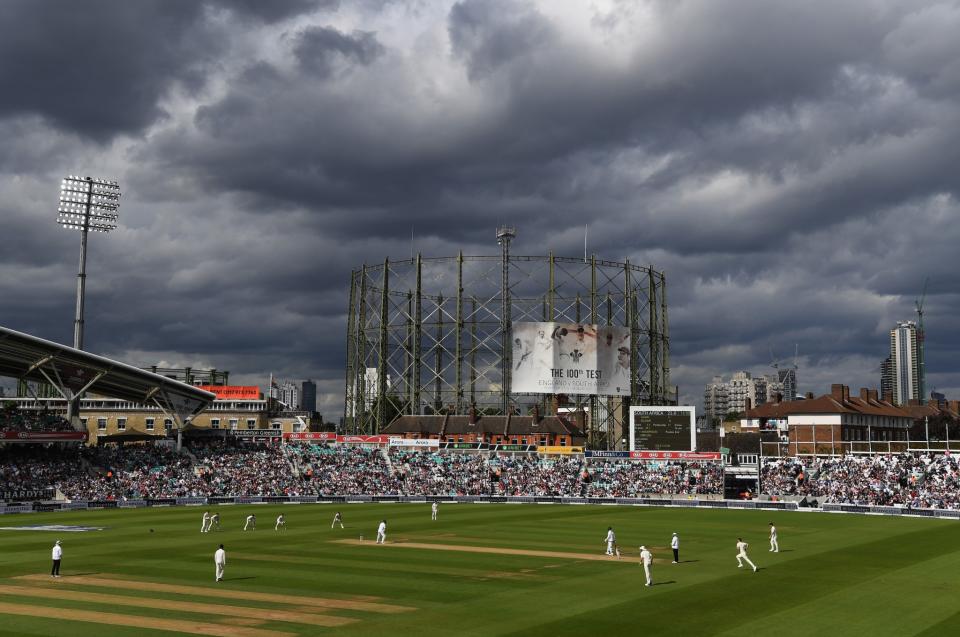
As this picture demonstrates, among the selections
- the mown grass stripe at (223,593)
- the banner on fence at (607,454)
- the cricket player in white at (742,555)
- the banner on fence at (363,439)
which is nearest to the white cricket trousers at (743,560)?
the cricket player in white at (742,555)

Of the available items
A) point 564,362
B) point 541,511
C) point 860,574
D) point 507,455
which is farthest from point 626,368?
point 860,574

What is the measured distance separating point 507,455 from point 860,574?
60.0 m

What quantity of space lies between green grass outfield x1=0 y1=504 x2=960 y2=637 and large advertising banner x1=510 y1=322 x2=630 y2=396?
44.5 meters

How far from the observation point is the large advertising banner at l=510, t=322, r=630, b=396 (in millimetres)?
99375

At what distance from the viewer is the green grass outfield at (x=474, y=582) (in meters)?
24.4

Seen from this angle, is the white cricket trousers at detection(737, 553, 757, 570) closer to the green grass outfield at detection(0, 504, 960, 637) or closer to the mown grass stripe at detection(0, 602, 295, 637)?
the green grass outfield at detection(0, 504, 960, 637)

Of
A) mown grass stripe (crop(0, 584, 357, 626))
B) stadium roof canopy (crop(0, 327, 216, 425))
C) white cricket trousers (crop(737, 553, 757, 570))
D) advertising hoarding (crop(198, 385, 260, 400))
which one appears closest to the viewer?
mown grass stripe (crop(0, 584, 357, 626))

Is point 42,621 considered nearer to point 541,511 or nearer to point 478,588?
point 478,588

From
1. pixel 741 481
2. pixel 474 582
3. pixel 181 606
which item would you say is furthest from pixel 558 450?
pixel 181 606

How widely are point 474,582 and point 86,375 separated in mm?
59266

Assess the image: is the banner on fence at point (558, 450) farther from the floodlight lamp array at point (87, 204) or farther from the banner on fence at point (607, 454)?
the floodlight lamp array at point (87, 204)

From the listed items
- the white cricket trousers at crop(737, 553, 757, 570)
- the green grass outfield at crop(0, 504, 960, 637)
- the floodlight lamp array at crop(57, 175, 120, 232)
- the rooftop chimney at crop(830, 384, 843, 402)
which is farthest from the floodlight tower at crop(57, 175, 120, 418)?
the rooftop chimney at crop(830, 384, 843, 402)

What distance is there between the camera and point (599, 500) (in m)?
78.5

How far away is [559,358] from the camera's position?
99.5 meters
